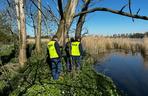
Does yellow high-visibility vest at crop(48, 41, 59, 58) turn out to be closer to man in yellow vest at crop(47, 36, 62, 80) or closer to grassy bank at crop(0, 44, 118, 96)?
man in yellow vest at crop(47, 36, 62, 80)

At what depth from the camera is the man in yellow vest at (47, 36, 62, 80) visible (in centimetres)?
1125

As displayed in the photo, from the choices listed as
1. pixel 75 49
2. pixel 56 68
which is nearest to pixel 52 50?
pixel 56 68

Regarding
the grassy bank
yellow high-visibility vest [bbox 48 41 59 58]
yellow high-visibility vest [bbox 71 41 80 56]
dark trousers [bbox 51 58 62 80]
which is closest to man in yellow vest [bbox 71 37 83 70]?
yellow high-visibility vest [bbox 71 41 80 56]

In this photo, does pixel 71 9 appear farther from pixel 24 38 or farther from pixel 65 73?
pixel 24 38

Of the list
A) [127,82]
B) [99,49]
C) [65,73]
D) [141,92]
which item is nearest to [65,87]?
[65,73]

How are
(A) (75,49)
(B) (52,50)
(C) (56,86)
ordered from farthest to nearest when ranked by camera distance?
(A) (75,49) < (B) (52,50) < (C) (56,86)

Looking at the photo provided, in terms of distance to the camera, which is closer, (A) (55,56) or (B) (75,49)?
(A) (55,56)

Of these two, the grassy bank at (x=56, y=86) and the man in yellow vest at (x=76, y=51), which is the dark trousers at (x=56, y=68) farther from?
the man in yellow vest at (x=76, y=51)

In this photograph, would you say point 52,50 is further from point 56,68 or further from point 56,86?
point 56,86

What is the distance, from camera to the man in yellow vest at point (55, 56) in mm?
11250

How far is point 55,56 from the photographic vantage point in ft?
37.4

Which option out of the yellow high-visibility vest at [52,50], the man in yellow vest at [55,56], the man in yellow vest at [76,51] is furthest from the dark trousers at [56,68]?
the man in yellow vest at [76,51]

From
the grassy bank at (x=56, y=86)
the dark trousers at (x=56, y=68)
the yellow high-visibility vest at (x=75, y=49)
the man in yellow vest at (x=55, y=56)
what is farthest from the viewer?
the yellow high-visibility vest at (x=75, y=49)

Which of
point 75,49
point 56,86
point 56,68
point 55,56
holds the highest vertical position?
point 75,49
